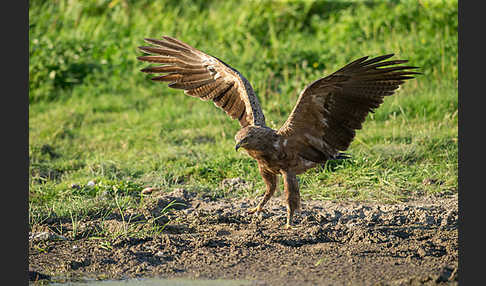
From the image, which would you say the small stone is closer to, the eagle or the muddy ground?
the muddy ground

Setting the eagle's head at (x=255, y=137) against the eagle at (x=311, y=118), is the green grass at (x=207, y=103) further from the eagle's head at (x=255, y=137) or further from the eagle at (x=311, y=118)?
the eagle's head at (x=255, y=137)

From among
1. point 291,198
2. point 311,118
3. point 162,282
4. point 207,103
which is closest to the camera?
point 162,282

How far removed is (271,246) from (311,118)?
4.02 feet

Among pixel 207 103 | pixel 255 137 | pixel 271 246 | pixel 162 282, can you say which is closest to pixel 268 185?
pixel 255 137

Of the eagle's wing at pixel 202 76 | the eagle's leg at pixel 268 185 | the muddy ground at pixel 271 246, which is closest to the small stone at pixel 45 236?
the muddy ground at pixel 271 246

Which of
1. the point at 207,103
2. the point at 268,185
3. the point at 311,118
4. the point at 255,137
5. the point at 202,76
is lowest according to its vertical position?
the point at 268,185

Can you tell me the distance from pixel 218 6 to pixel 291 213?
318 inches

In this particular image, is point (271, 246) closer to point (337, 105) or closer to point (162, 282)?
point (162, 282)

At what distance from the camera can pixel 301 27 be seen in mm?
12781

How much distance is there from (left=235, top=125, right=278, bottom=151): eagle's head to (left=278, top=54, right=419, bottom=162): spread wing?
0.14 m

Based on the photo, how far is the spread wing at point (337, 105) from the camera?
237 inches

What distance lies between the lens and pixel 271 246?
5945mm

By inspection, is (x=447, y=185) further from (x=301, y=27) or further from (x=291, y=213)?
(x=301, y=27)

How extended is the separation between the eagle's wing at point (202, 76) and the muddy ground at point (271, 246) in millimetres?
1068
